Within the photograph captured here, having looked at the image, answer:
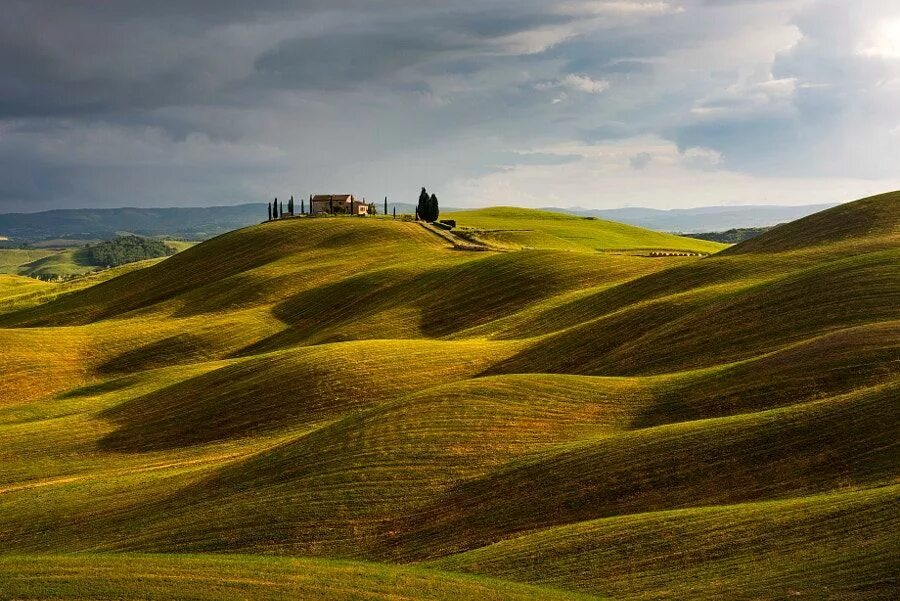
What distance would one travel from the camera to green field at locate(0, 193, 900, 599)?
27.1 m

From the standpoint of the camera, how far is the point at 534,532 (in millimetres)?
31141

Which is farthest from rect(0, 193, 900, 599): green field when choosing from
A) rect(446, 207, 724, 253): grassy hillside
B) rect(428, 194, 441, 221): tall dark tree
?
rect(428, 194, 441, 221): tall dark tree

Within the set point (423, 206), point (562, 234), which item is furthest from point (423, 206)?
point (562, 234)

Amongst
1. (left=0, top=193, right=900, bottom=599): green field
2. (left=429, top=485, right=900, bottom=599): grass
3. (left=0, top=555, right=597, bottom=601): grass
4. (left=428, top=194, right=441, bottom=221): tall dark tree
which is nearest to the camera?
(left=429, top=485, right=900, bottom=599): grass

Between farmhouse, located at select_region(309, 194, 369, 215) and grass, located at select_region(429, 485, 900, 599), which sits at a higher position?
farmhouse, located at select_region(309, 194, 369, 215)

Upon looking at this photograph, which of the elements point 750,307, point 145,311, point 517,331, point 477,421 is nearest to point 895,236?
point 750,307

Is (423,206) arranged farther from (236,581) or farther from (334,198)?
(236,581)

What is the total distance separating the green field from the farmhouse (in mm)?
92039

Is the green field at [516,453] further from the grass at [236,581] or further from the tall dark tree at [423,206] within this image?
the tall dark tree at [423,206]

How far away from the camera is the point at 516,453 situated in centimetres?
3803

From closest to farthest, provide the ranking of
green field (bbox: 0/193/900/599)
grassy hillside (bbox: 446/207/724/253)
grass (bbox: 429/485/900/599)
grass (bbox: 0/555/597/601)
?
1. grass (bbox: 429/485/900/599)
2. grass (bbox: 0/555/597/601)
3. green field (bbox: 0/193/900/599)
4. grassy hillside (bbox: 446/207/724/253)

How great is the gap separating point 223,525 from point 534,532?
13979 millimetres

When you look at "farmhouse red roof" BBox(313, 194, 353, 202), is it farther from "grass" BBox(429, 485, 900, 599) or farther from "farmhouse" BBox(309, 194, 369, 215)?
"grass" BBox(429, 485, 900, 599)

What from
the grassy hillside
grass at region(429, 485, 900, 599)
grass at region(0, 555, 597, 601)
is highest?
the grassy hillside
